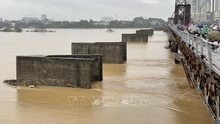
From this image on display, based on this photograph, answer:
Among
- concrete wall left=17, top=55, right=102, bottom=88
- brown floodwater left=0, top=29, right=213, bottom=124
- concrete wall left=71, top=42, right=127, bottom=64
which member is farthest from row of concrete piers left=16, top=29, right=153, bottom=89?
concrete wall left=71, top=42, right=127, bottom=64

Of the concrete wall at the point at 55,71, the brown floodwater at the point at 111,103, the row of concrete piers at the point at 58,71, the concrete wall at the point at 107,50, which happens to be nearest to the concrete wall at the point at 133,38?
the concrete wall at the point at 107,50

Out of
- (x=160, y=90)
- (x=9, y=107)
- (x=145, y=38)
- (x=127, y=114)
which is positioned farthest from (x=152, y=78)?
(x=145, y=38)

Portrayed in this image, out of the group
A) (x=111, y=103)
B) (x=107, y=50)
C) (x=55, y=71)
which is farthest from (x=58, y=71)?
(x=107, y=50)

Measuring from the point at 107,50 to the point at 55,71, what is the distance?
11.4 m

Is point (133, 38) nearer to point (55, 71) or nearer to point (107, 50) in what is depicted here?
point (107, 50)

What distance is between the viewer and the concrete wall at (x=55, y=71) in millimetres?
18156

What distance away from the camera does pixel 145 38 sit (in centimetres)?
6300

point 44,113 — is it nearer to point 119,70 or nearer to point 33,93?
point 33,93

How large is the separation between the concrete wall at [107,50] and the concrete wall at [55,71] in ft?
30.7

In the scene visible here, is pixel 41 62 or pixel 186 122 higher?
pixel 41 62

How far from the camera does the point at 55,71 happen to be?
742 inches

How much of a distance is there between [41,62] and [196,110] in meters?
9.79

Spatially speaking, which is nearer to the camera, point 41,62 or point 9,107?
point 9,107

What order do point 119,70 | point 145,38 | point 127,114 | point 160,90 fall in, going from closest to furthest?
point 127,114 < point 160,90 < point 119,70 < point 145,38
